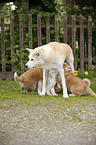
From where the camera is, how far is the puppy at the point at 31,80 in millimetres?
6670

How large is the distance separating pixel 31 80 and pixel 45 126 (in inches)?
99.8

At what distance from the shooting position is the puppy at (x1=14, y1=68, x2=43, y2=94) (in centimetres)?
667

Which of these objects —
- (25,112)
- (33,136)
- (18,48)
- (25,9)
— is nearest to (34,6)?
(25,9)

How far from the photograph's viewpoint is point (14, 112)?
4.89 m

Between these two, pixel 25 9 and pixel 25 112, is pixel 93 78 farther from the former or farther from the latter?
pixel 25 112

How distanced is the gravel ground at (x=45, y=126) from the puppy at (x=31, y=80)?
1.47 m

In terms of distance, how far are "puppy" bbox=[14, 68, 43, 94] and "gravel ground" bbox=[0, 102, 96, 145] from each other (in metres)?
1.47

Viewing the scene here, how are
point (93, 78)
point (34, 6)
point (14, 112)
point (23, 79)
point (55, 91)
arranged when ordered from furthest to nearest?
point (34, 6)
point (93, 78)
point (55, 91)
point (23, 79)
point (14, 112)

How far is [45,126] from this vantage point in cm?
434

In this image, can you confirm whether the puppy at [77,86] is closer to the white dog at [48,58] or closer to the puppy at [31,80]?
the white dog at [48,58]

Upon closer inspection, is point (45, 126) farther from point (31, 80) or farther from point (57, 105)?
point (31, 80)

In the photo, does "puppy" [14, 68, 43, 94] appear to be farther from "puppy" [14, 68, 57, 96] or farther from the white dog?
the white dog

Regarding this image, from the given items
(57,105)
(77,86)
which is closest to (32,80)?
(77,86)

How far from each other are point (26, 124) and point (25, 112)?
52 centimetres
